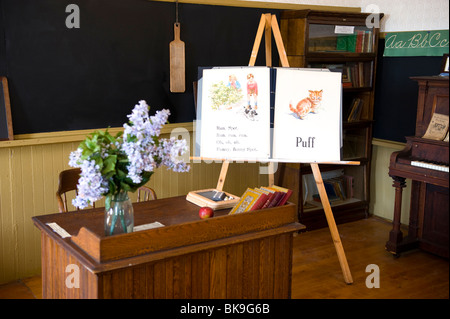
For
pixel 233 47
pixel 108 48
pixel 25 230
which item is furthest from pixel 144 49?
pixel 25 230

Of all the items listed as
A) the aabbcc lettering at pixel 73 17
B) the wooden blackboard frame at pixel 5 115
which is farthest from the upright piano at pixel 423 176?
the wooden blackboard frame at pixel 5 115

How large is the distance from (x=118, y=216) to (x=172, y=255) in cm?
30

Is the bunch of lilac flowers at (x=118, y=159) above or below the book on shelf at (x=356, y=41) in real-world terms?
below

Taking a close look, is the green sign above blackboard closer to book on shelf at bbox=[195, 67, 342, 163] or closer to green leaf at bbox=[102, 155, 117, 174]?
book on shelf at bbox=[195, 67, 342, 163]

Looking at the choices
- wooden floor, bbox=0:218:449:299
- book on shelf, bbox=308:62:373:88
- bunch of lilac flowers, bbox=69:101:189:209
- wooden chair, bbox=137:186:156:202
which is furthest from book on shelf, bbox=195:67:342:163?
book on shelf, bbox=308:62:373:88

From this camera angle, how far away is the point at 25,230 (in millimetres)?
3799

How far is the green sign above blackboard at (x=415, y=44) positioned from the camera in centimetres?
310

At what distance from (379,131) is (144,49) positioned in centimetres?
245

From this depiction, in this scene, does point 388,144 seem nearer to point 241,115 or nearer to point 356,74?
point 356,74

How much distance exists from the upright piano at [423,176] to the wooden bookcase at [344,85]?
896mm

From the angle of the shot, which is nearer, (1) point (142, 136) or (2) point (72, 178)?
(1) point (142, 136)

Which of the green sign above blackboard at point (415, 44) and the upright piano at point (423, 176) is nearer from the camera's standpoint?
the green sign above blackboard at point (415, 44)

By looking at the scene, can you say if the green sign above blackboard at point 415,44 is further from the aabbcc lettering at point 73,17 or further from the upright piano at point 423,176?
the aabbcc lettering at point 73,17
